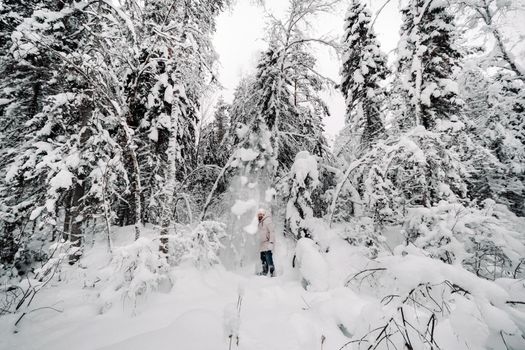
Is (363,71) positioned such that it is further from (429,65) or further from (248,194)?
(248,194)

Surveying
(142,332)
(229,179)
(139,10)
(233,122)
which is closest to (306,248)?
(142,332)

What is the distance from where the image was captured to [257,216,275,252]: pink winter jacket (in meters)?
6.44

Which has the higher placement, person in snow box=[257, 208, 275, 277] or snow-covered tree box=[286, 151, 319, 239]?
snow-covered tree box=[286, 151, 319, 239]

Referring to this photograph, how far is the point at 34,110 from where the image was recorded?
33.0 ft

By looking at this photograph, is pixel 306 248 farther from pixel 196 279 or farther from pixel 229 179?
pixel 229 179

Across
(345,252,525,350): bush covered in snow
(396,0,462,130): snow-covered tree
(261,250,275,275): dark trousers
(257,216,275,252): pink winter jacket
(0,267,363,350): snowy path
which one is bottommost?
(261,250,275,275): dark trousers

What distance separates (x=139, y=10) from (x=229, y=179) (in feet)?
16.5

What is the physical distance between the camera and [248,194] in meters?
8.11

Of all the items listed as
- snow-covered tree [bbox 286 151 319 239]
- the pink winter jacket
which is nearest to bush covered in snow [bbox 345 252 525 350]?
the pink winter jacket

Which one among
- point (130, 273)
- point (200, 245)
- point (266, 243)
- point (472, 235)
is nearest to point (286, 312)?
point (200, 245)

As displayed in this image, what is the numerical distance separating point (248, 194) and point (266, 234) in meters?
1.87

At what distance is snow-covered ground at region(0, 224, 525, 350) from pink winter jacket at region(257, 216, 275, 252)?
957 mm

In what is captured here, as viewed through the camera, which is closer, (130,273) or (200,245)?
(130,273)

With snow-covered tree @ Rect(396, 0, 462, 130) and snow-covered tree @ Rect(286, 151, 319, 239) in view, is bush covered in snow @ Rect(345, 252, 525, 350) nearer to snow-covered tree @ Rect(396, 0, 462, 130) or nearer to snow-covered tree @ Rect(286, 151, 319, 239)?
snow-covered tree @ Rect(286, 151, 319, 239)
